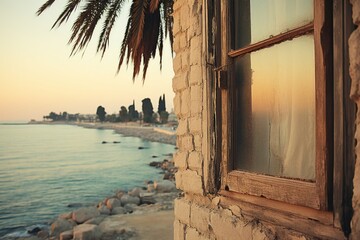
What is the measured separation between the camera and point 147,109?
73.9 metres

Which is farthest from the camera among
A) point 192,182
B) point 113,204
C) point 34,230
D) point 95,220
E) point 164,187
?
point 164,187

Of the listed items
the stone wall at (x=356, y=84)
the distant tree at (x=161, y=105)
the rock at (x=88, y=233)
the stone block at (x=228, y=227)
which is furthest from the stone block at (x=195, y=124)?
the distant tree at (x=161, y=105)

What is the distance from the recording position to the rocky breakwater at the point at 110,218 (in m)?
5.29

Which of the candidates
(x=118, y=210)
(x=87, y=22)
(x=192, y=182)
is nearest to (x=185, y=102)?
(x=192, y=182)

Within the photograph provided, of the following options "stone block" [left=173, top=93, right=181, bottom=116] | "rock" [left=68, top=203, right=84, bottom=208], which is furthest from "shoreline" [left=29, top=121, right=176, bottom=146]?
"stone block" [left=173, top=93, right=181, bottom=116]

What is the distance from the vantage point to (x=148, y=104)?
71.3 meters

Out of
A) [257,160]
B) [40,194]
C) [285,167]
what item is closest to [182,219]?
[257,160]

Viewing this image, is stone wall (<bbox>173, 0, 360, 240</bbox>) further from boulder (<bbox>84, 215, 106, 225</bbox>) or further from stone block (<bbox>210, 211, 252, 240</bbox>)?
boulder (<bbox>84, 215, 106, 225</bbox>)

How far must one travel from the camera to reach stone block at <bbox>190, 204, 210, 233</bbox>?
2180 mm

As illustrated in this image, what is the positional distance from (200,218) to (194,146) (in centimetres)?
50

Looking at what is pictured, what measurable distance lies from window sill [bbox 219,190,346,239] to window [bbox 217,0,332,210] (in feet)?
0.13

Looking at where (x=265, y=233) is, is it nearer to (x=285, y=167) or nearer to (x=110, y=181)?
(x=285, y=167)

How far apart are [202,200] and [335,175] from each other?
113cm

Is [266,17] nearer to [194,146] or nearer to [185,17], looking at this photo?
[185,17]
